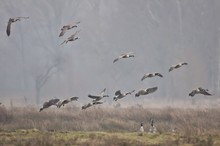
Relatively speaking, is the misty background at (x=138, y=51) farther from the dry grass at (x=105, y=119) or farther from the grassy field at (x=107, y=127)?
the grassy field at (x=107, y=127)

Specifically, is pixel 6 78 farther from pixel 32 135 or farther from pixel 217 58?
pixel 32 135

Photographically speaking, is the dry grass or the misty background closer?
the dry grass

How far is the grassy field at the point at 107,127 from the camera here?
46.0ft

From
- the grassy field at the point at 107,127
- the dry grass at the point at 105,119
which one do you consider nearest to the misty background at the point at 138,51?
the dry grass at the point at 105,119

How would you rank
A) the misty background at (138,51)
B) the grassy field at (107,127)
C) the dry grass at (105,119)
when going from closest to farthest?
the grassy field at (107,127), the dry grass at (105,119), the misty background at (138,51)

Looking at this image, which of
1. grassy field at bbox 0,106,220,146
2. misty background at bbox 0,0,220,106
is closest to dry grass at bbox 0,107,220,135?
grassy field at bbox 0,106,220,146

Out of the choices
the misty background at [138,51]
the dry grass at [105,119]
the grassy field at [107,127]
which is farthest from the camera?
the misty background at [138,51]

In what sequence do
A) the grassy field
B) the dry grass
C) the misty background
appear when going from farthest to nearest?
1. the misty background
2. the dry grass
3. the grassy field

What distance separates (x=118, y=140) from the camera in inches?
546

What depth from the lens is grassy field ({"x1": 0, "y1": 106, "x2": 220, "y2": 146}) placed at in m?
14.0

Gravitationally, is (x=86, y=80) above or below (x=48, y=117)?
above

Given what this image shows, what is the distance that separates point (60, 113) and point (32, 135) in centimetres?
1444

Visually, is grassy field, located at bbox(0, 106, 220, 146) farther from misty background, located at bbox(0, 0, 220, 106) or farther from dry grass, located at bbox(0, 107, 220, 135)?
misty background, located at bbox(0, 0, 220, 106)

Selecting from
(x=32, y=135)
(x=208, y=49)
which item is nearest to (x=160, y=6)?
(x=208, y=49)
